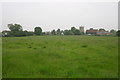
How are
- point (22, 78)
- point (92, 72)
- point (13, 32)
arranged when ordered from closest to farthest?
point (22, 78) < point (92, 72) < point (13, 32)

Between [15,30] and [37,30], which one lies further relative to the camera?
[37,30]

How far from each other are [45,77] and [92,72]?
1.95m

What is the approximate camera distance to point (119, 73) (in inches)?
203

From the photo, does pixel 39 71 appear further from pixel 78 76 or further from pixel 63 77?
pixel 78 76

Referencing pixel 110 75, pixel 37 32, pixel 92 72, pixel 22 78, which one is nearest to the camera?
pixel 22 78

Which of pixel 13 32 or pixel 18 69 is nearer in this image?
pixel 18 69

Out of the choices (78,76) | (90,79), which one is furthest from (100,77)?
(78,76)

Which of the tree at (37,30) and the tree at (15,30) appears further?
the tree at (37,30)

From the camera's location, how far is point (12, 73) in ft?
16.5

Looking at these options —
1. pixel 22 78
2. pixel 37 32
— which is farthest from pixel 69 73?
pixel 37 32

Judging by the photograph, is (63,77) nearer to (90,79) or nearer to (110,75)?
(90,79)

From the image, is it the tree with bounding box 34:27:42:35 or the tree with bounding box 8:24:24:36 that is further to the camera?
the tree with bounding box 34:27:42:35

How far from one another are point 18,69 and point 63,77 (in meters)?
2.09

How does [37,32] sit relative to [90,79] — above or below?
above
